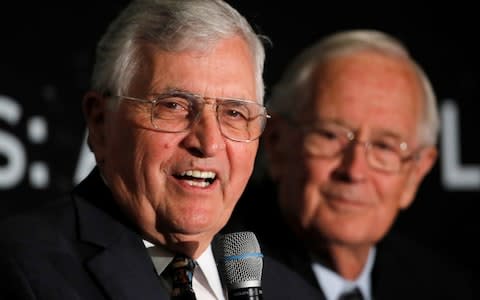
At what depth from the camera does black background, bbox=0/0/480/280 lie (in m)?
3.46

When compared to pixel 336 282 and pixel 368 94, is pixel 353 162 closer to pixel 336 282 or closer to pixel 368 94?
pixel 368 94

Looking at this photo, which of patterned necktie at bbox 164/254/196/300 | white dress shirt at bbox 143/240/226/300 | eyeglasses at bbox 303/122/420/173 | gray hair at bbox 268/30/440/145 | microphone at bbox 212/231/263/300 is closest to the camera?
microphone at bbox 212/231/263/300

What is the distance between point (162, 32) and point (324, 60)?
1.50 meters

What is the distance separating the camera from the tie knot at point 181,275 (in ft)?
6.57

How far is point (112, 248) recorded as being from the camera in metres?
2.09

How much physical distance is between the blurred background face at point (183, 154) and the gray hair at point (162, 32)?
0.08ft

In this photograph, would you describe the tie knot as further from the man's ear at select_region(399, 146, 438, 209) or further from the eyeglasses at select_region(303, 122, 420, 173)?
the man's ear at select_region(399, 146, 438, 209)

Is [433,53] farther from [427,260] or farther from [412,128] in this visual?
[427,260]

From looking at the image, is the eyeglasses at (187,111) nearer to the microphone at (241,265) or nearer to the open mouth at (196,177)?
the open mouth at (196,177)

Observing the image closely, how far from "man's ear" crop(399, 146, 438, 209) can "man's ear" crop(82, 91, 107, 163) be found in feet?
5.20

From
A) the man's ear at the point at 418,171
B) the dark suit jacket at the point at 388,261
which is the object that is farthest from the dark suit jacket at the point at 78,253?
the man's ear at the point at 418,171

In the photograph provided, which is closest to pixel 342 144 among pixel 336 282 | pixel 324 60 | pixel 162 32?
pixel 324 60

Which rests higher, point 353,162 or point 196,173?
point 196,173

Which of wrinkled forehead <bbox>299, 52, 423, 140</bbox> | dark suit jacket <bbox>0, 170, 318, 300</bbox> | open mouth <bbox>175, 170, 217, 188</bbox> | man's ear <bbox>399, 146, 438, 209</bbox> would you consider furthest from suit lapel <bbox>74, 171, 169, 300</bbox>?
man's ear <bbox>399, 146, 438, 209</bbox>
